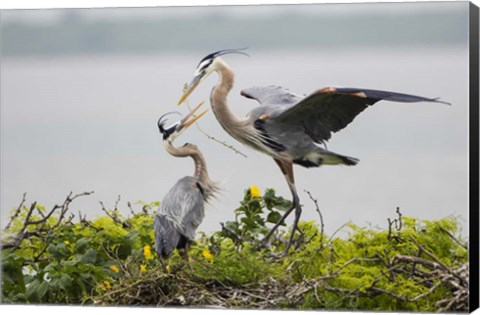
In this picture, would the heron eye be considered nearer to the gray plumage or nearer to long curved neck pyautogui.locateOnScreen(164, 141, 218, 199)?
long curved neck pyautogui.locateOnScreen(164, 141, 218, 199)

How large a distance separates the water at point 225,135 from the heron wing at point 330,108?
5 cm

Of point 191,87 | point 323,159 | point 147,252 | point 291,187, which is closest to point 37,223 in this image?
point 147,252

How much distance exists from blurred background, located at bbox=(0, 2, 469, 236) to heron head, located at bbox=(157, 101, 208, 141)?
4 cm

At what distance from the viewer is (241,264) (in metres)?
6.51

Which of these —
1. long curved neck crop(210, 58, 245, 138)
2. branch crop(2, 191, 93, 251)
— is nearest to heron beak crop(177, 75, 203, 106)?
long curved neck crop(210, 58, 245, 138)

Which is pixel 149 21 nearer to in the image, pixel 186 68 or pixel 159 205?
pixel 186 68

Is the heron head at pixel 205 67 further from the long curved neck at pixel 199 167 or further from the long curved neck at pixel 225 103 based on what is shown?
the long curved neck at pixel 199 167

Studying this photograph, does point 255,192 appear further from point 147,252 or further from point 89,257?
point 89,257

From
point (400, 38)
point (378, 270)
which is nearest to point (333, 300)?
point (378, 270)

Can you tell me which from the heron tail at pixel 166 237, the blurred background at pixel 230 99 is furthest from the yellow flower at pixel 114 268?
the blurred background at pixel 230 99

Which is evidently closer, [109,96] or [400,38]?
[400,38]

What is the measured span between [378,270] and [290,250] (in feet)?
1.55

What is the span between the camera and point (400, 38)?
639 cm

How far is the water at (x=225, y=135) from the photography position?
632 cm
